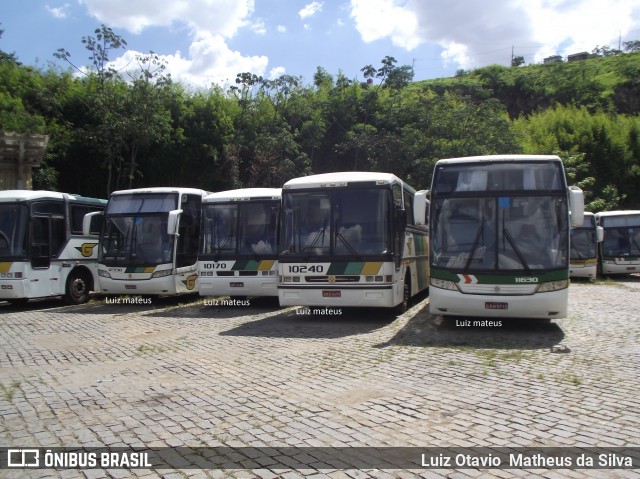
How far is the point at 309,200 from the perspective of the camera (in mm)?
11562

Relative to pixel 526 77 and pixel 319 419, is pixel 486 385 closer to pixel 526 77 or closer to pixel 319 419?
pixel 319 419

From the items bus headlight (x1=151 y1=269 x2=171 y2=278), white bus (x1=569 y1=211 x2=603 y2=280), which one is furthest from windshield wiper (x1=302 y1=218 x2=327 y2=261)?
white bus (x1=569 y1=211 x2=603 y2=280)

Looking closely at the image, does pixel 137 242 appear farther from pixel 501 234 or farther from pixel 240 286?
pixel 501 234

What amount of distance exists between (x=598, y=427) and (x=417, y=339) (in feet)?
15.1

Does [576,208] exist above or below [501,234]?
above

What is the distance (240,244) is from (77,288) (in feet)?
18.3

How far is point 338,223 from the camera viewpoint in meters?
11.4

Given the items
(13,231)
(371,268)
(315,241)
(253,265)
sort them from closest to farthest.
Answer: (371,268)
(315,241)
(253,265)
(13,231)

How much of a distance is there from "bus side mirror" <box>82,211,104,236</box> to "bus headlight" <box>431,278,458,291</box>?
32.7 ft

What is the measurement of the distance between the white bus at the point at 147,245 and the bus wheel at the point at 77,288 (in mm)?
1248

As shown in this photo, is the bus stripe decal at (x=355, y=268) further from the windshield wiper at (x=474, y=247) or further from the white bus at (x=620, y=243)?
the white bus at (x=620, y=243)

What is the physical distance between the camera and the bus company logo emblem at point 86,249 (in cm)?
1617

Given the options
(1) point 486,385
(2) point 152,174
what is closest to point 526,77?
(2) point 152,174

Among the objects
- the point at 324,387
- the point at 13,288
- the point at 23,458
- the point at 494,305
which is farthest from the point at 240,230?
the point at 23,458
